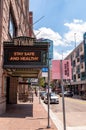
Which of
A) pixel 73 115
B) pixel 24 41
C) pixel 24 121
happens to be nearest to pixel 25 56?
pixel 24 41

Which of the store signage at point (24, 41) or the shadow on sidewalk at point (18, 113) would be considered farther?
the store signage at point (24, 41)

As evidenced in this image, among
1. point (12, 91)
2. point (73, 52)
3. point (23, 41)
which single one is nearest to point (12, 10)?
point (23, 41)

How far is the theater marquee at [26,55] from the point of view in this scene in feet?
65.4

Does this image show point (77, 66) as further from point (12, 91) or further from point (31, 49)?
point (31, 49)

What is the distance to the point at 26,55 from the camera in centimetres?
2011

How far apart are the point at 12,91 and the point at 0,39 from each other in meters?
15.8

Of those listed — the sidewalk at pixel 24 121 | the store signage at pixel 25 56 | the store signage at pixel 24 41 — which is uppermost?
the store signage at pixel 24 41

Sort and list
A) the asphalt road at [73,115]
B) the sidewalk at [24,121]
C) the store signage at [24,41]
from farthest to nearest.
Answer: the store signage at [24,41] < the asphalt road at [73,115] < the sidewalk at [24,121]

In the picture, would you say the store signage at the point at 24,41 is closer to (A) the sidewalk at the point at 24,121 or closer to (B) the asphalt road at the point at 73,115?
(A) the sidewalk at the point at 24,121

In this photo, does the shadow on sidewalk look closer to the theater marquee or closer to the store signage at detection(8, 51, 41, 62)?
the theater marquee

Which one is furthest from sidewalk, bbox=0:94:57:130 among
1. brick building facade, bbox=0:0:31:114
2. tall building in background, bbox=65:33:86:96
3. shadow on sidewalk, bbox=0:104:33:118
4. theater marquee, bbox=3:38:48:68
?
tall building in background, bbox=65:33:86:96

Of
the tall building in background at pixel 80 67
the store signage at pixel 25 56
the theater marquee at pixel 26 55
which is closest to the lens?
the theater marquee at pixel 26 55

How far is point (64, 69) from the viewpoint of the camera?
12.0 m

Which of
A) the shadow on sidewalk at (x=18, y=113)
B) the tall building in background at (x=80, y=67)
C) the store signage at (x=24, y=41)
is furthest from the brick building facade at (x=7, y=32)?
the tall building in background at (x=80, y=67)
